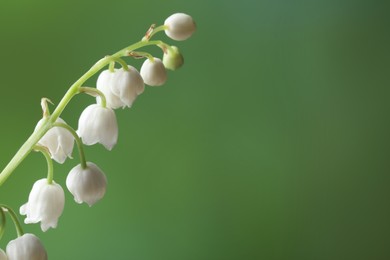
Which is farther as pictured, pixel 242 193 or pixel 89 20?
pixel 242 193

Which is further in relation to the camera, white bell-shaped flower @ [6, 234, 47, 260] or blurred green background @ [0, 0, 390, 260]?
blurred green background @ [0, 0, 390, 260]

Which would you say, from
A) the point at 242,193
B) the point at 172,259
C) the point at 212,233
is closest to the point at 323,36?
the point at 242,193

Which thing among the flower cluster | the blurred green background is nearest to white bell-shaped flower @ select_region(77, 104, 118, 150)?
the flower cluster

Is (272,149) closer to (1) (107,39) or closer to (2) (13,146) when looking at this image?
(1) (107,39)

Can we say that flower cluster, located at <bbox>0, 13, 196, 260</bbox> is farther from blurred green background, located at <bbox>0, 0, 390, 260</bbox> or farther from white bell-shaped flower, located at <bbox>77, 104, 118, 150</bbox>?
blurred green background, located at <bbox>0, 0, 390, 260</bbox>

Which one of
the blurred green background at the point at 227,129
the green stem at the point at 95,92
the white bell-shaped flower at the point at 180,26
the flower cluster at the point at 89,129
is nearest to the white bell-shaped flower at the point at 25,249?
the flower cluster at the point at 89,129

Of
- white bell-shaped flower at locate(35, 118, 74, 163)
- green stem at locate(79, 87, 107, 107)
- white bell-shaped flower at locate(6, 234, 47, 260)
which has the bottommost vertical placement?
white bell-shaped flower at locate(6, 234, 47, 260)
